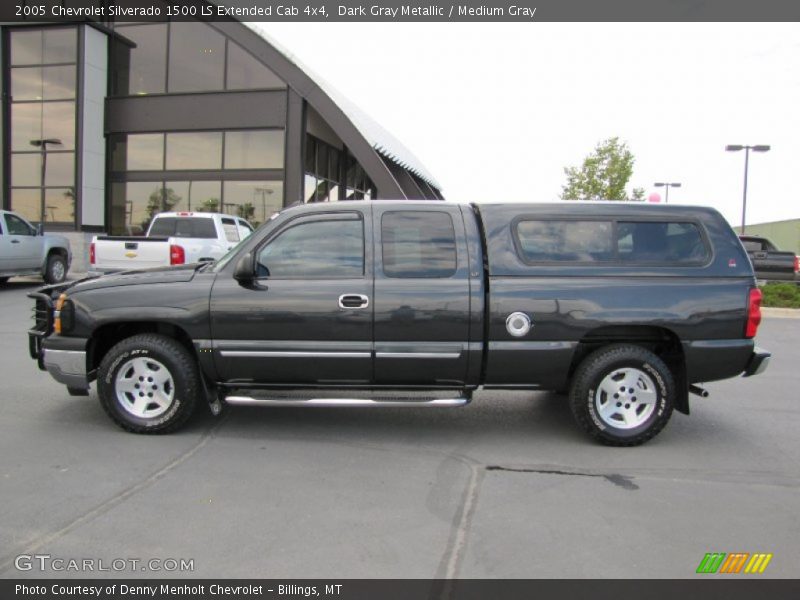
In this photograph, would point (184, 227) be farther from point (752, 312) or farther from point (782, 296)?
point (782, 296)

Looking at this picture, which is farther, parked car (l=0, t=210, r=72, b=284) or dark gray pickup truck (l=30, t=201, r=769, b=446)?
parked car (l=0, t=210, r=72, b=284)

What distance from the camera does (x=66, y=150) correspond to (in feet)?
66.2

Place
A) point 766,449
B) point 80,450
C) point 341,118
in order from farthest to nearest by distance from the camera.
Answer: point 341,118 → point 766,449 → point 80,450

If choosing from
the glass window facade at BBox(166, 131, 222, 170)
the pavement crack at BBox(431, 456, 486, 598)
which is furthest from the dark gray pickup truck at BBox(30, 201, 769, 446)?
the glass window facade at BBox(166, 131, 222, 170)

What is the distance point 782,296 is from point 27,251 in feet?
59.6

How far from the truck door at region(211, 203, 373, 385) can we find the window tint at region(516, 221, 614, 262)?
4.09 ft

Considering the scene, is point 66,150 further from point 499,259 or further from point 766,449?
point 766,449

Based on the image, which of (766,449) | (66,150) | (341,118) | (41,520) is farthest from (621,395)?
(66,150)

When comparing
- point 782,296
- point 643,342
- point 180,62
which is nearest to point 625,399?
point 643,342

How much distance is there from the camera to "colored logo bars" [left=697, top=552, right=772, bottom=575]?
9.91 ft

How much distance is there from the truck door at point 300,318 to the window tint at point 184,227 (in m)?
9.34

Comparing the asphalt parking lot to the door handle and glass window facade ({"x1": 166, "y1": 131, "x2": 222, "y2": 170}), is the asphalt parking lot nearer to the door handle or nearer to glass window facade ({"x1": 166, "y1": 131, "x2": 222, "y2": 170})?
the door handle

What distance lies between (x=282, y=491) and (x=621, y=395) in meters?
2.68
